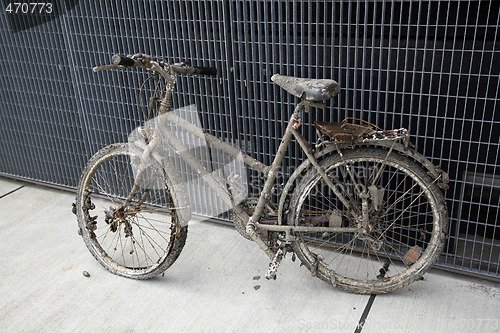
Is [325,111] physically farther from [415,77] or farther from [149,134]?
[149,134]

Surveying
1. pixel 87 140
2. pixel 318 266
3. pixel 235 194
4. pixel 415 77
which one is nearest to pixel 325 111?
pixel 415 77

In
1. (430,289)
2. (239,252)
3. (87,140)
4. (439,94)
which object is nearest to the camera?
(439,94)

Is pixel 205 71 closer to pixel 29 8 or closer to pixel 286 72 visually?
pixel 286 72

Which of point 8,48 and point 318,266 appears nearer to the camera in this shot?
point 318,266

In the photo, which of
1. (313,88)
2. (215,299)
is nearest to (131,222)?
(215,299)

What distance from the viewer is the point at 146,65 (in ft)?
7.80

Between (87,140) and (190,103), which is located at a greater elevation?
(190,103)

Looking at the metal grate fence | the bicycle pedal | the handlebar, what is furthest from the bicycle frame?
the metal grate fence

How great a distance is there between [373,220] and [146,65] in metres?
1.40

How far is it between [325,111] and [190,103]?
2.96 ft

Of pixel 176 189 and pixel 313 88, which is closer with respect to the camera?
pixel 313 88

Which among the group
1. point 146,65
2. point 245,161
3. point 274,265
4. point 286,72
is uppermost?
point 146,65

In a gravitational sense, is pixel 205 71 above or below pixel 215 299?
above

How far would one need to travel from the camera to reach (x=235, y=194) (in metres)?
2.71
